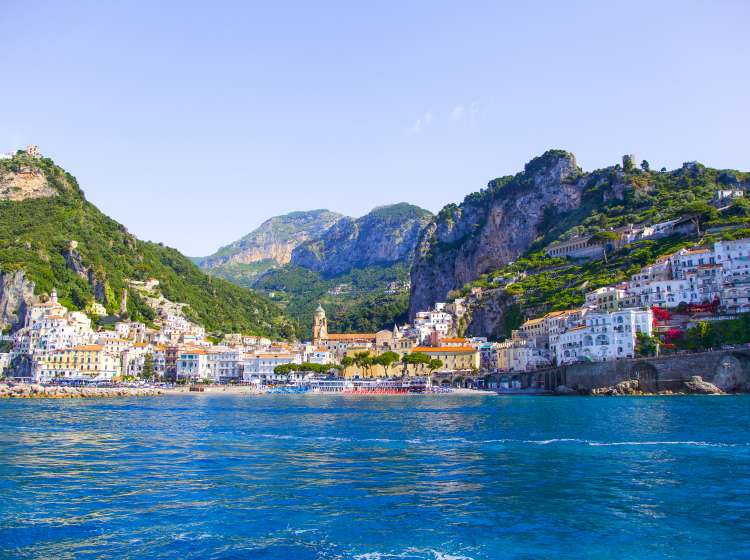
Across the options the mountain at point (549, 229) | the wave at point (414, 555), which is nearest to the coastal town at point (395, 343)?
the mountain at point (549, 229)

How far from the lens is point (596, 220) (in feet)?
443

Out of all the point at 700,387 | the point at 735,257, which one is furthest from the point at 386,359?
the point at 700,387

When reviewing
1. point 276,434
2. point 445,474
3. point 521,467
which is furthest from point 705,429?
point 276,434

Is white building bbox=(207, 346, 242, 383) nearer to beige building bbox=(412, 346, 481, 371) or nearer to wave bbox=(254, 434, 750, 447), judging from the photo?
beige building bbox=(412, 346, 481, 371)

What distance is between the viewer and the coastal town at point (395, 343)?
3214 inches

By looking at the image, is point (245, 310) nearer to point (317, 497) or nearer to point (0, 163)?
point (0, 163)

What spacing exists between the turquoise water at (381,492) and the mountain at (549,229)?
238 feet

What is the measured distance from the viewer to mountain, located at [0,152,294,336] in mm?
121812

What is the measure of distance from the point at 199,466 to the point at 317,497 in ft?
27.2

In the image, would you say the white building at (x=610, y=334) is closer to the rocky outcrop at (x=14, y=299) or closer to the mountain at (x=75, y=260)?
the mountain at (x=75, y=260)

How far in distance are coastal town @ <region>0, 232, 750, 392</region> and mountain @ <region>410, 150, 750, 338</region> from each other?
7.57 m

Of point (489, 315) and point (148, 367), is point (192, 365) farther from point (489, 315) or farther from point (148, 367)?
point (489, 315)

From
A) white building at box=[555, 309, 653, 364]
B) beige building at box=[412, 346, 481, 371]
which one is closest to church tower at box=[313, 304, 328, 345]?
beige building at box=[412, 346, 481, 371]

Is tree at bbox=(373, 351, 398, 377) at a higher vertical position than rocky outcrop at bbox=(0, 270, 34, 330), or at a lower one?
lower
